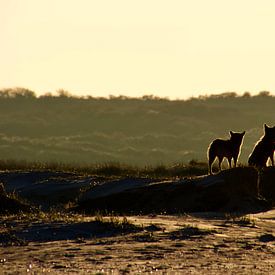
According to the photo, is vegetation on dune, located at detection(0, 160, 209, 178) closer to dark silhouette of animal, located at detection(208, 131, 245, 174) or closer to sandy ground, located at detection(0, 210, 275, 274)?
dark silhouette of animal, located at detection(208, 131, 245, 174)

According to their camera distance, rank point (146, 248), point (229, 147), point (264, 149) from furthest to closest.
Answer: point (264, 149) < point (229, 147) < point (146, 248)

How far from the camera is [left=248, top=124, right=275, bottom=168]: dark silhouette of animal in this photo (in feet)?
92.3

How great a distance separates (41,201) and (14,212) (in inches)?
270

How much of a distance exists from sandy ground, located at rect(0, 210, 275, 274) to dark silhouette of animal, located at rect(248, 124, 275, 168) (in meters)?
9.88

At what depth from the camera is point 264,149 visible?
1119 inches

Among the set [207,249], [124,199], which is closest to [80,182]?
[124,199]

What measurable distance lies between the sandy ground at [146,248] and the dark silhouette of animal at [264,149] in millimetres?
9877

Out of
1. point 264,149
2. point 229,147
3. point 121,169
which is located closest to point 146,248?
point 229,147

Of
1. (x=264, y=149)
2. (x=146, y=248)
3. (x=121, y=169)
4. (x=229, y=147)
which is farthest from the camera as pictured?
(x=121, y=169)

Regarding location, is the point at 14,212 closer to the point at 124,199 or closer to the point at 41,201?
the point at 124,199

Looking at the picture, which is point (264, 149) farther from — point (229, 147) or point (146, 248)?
point (146, 248)

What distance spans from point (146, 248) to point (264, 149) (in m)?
15.3

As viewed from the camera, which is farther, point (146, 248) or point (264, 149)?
point (264, 149)

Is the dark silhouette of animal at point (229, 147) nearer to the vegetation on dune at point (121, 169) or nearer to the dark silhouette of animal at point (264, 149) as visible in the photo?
the dark silhouette of animal at point (264, 149)
